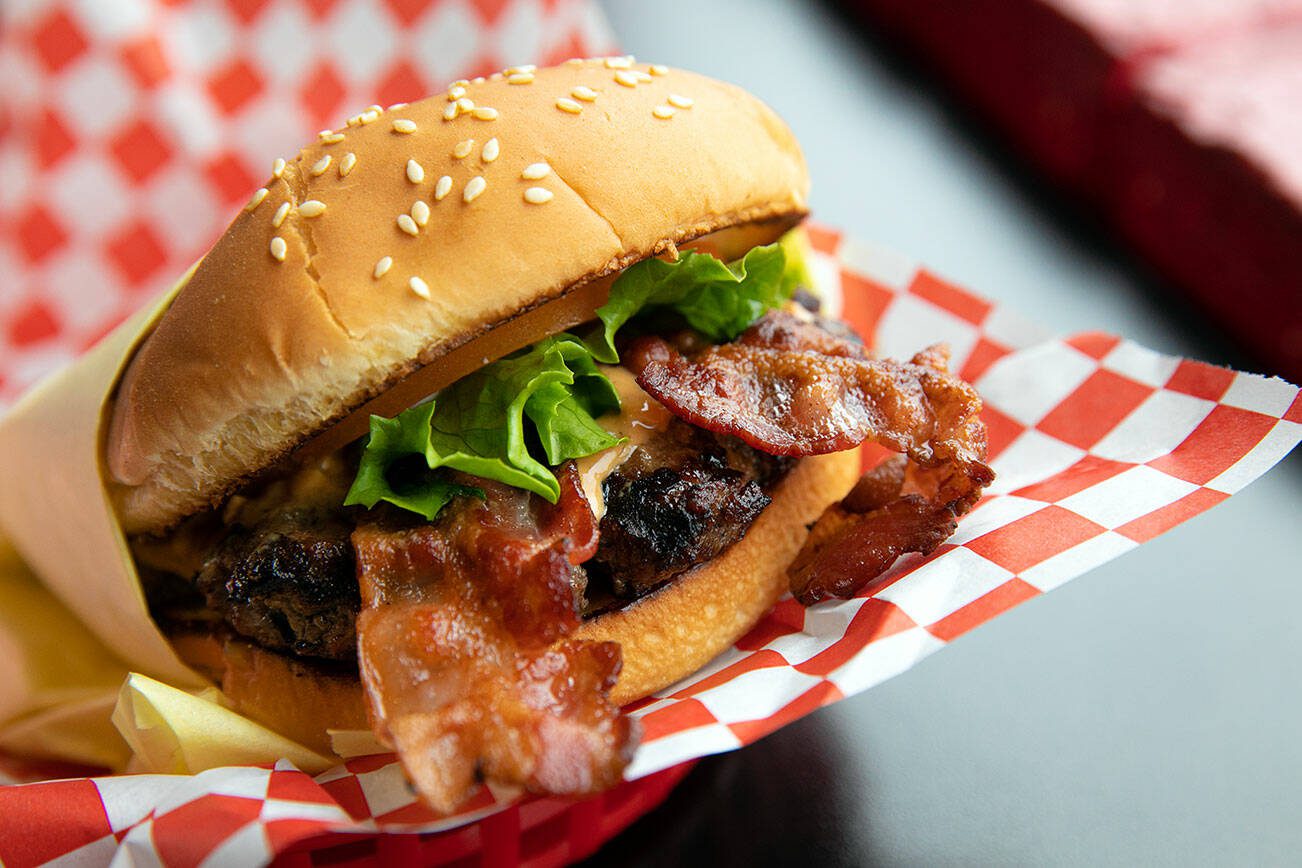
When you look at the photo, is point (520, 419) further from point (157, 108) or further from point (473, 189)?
point (157, 108)

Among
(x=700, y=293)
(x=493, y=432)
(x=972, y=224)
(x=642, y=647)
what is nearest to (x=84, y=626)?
(x=493, y=432)

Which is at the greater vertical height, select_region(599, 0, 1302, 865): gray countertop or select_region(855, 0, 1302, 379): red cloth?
select_region(855, 0, 1302, 379): red cloth

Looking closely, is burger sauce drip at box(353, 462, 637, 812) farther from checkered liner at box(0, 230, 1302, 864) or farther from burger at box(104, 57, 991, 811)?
checkered liner at box(0, 230, 1302, 864)

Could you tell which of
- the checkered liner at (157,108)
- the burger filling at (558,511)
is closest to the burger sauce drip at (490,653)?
the burger filling at (558,511)

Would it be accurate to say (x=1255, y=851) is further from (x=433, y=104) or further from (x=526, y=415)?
(x=433, y=104)

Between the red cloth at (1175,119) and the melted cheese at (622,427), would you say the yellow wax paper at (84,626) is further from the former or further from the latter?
the red cloth at (1175,119)

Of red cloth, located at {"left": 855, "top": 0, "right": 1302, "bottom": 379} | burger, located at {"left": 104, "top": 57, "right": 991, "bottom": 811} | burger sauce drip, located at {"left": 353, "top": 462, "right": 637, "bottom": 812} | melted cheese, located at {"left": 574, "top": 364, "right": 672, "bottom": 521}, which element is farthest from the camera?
red cloth, located at {"left": 855, "top": 0, "right": 1302, "bottom": 379}

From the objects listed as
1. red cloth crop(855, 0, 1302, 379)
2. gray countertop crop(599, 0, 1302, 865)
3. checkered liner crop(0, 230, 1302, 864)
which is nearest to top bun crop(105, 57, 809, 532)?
checkered liner crop(0, 230, 1302, 864)
